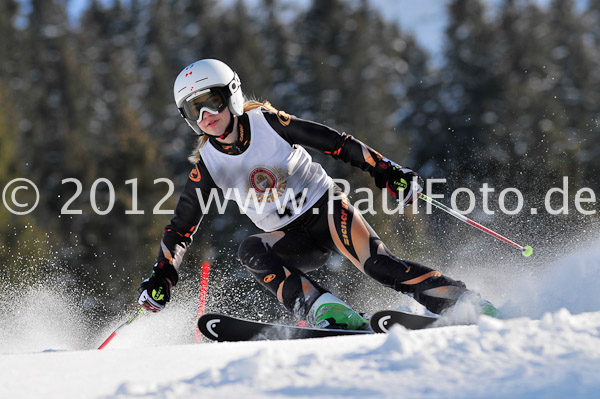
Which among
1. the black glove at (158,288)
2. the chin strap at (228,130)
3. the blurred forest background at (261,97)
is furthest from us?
the blurred forest background at (261,97)

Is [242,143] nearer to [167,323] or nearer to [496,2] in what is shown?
[167,323]

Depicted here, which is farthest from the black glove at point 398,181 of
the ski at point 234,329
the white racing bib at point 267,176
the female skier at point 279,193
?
the ski at point 234,329

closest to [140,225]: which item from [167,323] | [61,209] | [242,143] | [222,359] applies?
[61,209]

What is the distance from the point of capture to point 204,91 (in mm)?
4168

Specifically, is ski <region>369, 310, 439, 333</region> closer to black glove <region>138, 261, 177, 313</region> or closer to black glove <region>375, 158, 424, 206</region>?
black glove <region>375, 158, 424, 206</region>

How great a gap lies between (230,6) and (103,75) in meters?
6.56

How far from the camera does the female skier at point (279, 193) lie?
4.07 meters

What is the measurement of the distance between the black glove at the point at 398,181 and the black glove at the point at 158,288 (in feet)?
4.81

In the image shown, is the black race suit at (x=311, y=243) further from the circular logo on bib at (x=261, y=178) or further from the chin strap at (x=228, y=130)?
the circular logo on bib at (x=261, y=178)

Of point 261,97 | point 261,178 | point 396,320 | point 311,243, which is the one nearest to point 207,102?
point 261,178

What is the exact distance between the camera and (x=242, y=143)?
422cm

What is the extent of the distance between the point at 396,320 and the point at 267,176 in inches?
48.6

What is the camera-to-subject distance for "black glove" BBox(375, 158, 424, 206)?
Answer: 13.2 ft

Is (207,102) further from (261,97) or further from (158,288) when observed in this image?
(261,97)
